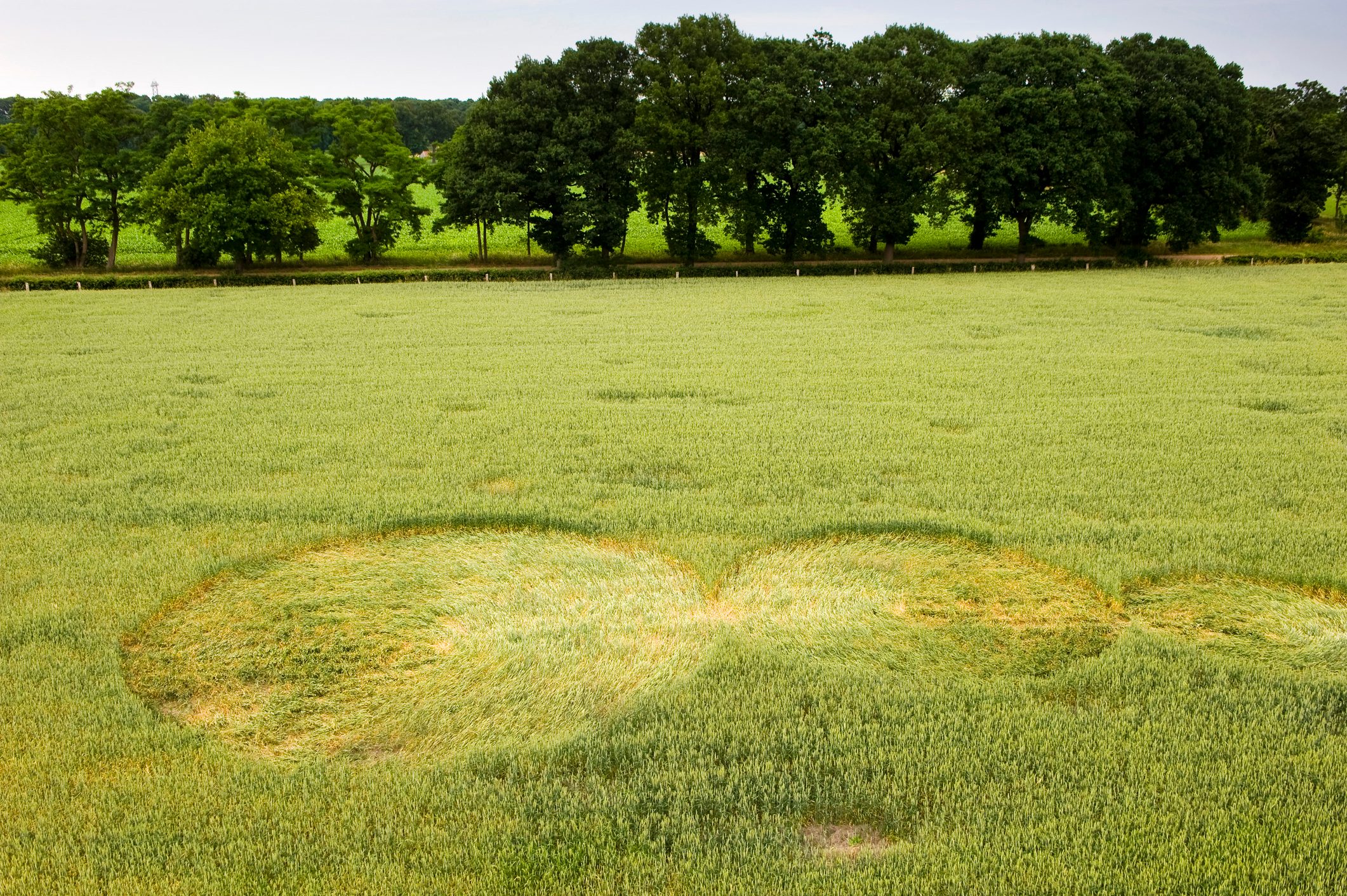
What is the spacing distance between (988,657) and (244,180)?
41.4 metres

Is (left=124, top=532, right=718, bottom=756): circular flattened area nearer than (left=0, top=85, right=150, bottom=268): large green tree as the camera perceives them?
Yes

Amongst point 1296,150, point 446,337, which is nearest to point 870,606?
point 446,337

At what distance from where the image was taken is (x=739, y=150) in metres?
41.8

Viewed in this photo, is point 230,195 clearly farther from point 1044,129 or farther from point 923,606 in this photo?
point 923,606

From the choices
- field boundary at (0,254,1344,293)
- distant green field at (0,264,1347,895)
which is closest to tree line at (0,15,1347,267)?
field boundary at (0,254,1344,293)

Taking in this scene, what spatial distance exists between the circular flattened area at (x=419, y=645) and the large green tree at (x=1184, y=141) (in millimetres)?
41163

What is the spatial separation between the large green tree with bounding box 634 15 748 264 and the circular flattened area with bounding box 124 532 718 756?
3591 cm

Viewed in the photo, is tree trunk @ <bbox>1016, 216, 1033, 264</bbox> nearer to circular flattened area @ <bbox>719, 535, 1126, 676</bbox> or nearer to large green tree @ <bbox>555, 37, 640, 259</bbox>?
large green tree @ <bbox>555, 37, 640, 259</bbox>

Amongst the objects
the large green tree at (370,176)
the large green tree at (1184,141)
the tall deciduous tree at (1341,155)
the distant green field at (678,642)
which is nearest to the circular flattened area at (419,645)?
the distant green field at (678,642)

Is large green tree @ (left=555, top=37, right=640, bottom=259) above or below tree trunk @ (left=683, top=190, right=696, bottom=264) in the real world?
above

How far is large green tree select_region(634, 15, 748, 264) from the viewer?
41312 mm

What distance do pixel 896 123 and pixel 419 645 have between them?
3948cm

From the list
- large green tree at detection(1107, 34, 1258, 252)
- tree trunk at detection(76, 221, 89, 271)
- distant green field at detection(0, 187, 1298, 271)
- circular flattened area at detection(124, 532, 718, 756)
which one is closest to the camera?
circular flattened area at detection(124, 532, 718, 756)

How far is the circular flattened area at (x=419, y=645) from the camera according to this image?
6059 millimetres
